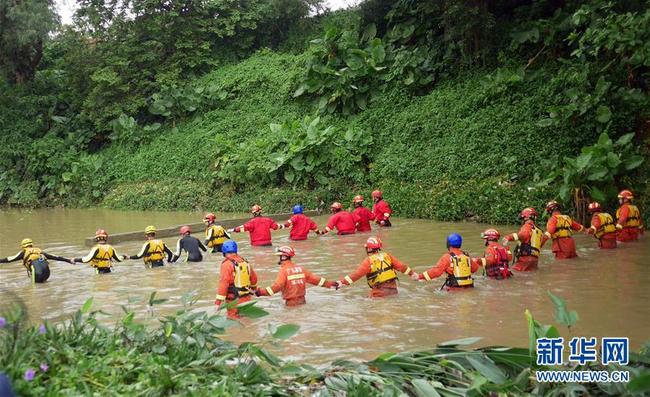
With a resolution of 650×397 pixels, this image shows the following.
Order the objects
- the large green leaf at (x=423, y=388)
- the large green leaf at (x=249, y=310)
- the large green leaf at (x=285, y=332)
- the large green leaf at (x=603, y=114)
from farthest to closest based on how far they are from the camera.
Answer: the large green leaf at (x=603, y=114), the large green leaf at (x=249, y=310), the large green leaf at (x=285, y=332), the large green leaf at (x=423, y=388)

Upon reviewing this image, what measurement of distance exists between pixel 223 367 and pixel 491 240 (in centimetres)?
724

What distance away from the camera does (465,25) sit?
883 inches

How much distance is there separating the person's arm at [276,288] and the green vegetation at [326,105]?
8562 millimetres

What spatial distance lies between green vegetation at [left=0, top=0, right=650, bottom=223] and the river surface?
318 centimetres

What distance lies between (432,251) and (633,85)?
8.49m

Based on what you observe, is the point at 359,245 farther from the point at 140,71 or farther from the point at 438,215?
the point at 140,71

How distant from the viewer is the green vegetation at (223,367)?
4883 millimetres

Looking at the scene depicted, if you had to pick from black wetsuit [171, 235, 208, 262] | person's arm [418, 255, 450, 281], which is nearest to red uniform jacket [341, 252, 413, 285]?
person's arm [418, 255, 450, 281]

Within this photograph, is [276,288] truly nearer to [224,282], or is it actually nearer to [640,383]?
[224,282]

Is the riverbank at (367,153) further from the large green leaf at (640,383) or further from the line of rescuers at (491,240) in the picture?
the large green leaf at (640,383)

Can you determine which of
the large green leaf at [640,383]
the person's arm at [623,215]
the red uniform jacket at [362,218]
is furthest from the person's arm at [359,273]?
the red uniform jacket at [362,218]

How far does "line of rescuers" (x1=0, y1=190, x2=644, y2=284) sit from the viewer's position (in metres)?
12.0

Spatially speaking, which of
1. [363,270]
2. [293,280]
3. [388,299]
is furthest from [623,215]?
[293,280]

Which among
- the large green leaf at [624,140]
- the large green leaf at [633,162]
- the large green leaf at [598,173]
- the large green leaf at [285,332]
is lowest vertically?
the large green leaf at [285,332]
